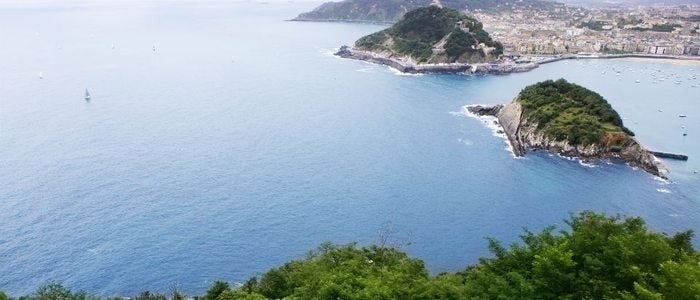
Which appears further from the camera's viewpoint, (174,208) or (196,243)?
(174,208)

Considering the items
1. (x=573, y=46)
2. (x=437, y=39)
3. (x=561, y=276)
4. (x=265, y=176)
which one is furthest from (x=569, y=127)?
(x=573, y=46)

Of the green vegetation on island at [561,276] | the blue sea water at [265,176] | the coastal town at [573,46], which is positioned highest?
the coastal town at [573,46]

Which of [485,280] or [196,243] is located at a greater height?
[485,280]

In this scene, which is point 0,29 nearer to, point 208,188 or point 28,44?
point 28,44

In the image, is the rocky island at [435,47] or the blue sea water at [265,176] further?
the rocky island at [435,47]

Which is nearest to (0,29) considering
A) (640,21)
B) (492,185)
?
(492,185)

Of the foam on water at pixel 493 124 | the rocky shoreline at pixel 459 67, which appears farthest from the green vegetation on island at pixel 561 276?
the rocky shoreline at pixel 459 67

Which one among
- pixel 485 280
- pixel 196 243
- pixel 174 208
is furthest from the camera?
pixel 174 208

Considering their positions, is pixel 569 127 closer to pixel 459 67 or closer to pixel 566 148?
pixel 566 148

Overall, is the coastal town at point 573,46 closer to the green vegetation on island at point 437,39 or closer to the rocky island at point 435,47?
the rocky island at point 435,47
